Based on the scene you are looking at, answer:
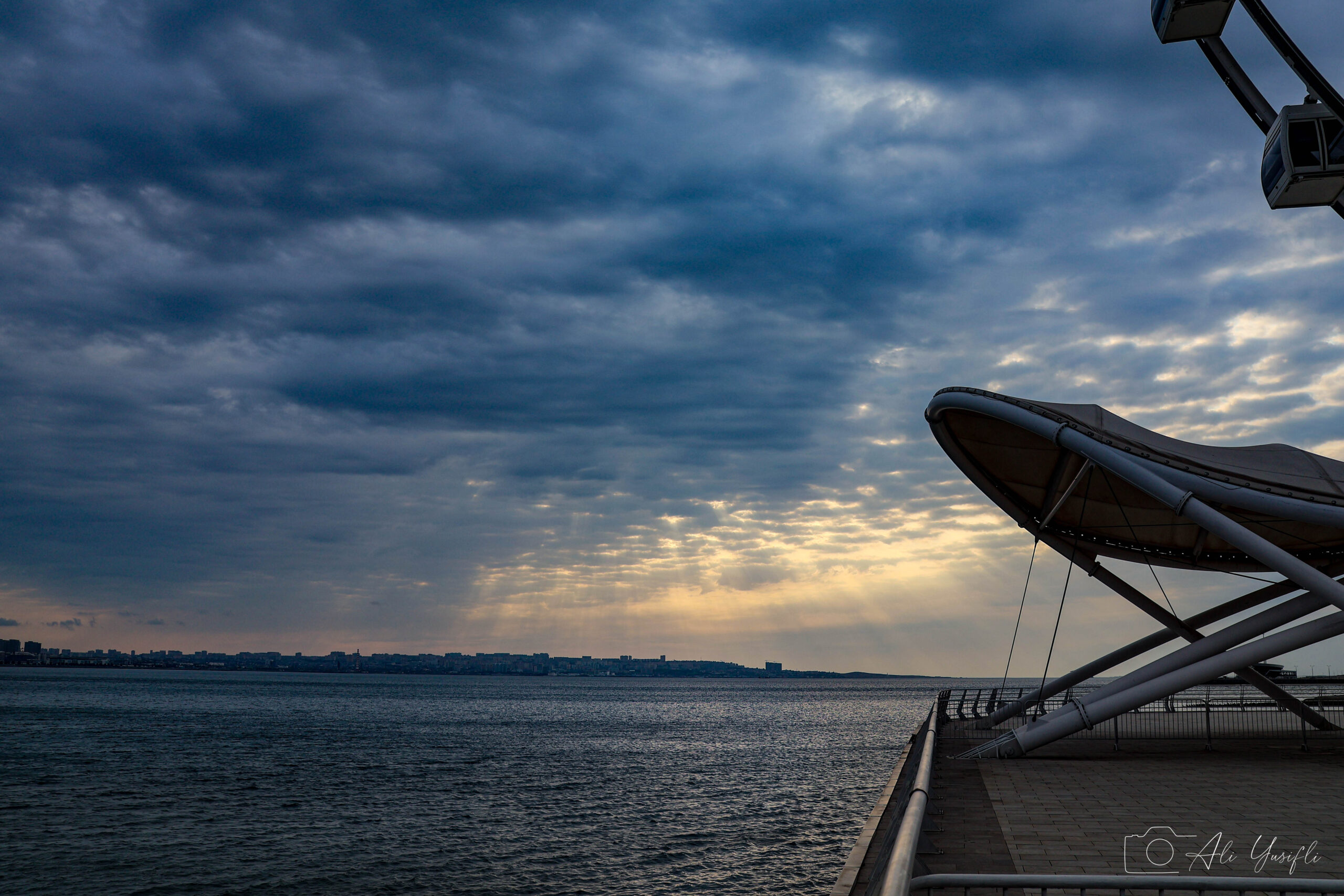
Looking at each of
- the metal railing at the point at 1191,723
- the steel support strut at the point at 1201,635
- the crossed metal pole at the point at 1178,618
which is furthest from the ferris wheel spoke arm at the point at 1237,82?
the metal railing at the point at 1191,723

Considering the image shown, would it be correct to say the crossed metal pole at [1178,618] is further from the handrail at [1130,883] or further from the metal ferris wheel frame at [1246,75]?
the handrail at [1130,883]

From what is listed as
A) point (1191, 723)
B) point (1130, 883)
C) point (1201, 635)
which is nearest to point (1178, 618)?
point (1201, 635)

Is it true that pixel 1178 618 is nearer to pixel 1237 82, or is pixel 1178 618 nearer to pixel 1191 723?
pixel 1191 723

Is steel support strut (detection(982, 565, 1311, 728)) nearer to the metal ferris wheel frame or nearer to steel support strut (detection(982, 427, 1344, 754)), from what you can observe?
steel support strut (detection(982, 427, 1344, 754))

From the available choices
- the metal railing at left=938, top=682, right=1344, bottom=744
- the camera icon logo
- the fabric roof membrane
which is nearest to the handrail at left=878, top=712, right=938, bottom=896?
the camera icon logo

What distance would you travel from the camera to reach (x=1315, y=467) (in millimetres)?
19984

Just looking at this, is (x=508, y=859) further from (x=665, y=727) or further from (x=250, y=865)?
(x=665, y=727)

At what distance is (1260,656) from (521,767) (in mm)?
35455

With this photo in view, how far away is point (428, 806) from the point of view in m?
33.0

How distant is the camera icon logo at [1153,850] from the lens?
911cm

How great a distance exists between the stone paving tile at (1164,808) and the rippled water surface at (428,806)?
6.62 m

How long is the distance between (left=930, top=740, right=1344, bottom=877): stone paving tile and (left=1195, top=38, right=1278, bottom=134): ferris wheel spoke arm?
7433 mm

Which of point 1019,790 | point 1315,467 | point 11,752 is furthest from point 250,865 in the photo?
point 11,752

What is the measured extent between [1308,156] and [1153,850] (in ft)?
23.9
